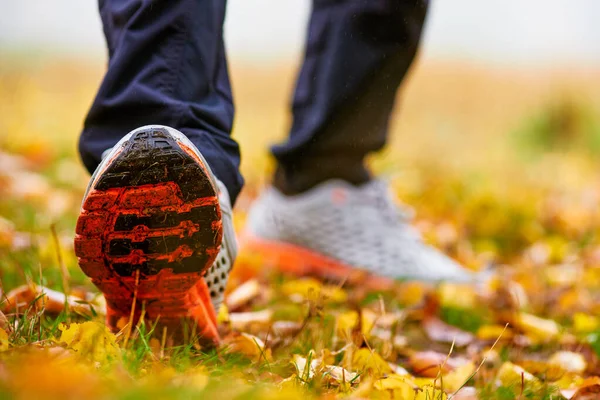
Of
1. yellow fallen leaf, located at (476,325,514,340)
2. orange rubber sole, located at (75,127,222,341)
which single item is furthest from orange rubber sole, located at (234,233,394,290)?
orange rubber sole, located at (75,127,222,341)

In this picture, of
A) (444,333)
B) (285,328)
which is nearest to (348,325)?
(285,328)

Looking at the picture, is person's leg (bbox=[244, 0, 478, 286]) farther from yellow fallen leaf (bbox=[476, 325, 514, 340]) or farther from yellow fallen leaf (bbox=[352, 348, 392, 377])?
yellow fallen leaf (bbox=[352, 348, 392, 377])

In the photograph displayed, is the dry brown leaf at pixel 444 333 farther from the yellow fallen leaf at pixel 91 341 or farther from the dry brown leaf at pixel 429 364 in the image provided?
the yellow fallen leaf at pixel 91 341

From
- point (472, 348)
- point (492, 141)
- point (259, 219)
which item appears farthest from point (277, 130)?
point (472, 348)

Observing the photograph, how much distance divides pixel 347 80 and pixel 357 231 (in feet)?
1.42

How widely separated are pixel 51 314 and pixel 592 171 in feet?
12.5

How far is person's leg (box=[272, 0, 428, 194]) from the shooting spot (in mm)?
1572

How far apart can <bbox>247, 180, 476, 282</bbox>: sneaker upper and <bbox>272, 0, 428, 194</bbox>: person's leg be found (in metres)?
0.07

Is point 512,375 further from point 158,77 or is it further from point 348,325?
point 158,77

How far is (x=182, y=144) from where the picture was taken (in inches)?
34.5

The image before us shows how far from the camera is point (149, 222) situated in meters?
0.88

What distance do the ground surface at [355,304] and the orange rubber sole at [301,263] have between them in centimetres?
5

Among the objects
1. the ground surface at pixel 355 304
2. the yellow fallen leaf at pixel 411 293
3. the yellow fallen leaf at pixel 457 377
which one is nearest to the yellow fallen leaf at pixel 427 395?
the ground surface at pixel 355 304

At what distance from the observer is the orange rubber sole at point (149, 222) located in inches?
33.6
